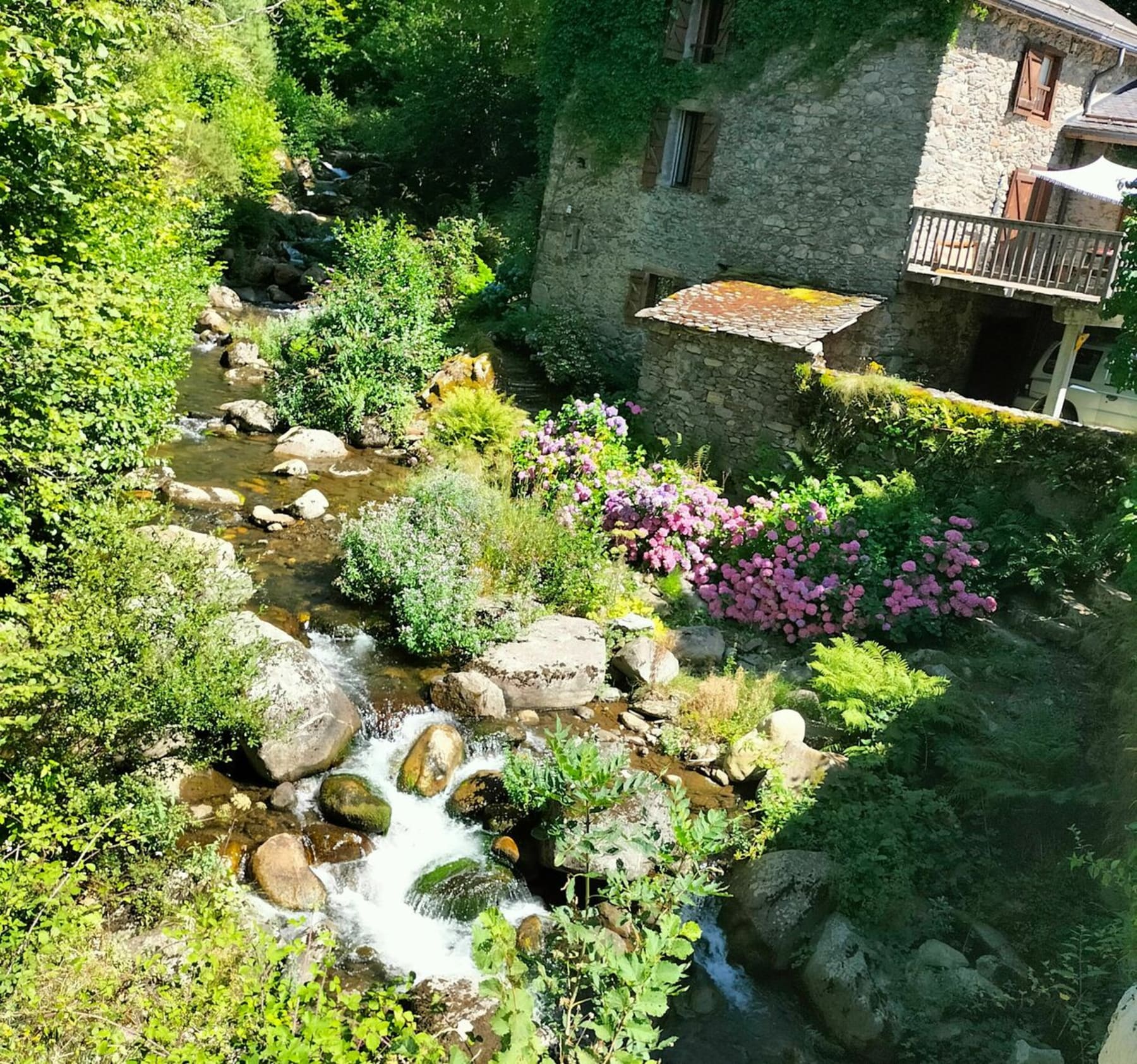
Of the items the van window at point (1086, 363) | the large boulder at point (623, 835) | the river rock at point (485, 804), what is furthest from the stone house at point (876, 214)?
the river rock at point (485, 804)

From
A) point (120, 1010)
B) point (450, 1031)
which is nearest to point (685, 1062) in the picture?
point (450, 1031)

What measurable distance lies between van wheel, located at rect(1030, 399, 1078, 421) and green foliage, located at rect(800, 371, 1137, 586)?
4.36 meters

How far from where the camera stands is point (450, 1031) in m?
5.84

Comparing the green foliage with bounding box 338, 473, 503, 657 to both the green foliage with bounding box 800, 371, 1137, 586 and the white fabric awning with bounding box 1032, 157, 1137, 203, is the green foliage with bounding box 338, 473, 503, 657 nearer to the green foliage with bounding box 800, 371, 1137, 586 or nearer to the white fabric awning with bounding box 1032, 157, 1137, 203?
the green foliage with bounding box 800, 371, 1137, 586

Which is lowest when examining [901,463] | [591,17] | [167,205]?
[901,463]

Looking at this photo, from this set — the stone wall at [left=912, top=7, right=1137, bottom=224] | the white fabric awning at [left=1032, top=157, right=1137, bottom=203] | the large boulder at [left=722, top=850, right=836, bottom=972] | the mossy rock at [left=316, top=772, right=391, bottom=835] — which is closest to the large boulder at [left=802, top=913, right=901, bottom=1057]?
the large boulder at [left=722, top=850, right=836, bottom=972]

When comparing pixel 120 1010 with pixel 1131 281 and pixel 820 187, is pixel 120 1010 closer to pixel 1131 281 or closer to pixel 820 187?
pixel 1131 281

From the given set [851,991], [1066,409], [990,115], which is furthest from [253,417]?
[1066,409]

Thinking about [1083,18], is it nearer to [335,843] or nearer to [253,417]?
[253,417]

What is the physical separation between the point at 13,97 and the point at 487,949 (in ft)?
16.9

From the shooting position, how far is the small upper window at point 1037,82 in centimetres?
1499

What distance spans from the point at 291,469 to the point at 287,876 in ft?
24.1

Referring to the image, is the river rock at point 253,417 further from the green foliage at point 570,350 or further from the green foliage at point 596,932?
the green foliage at point 596,932

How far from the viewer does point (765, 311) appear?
14.0 metres
